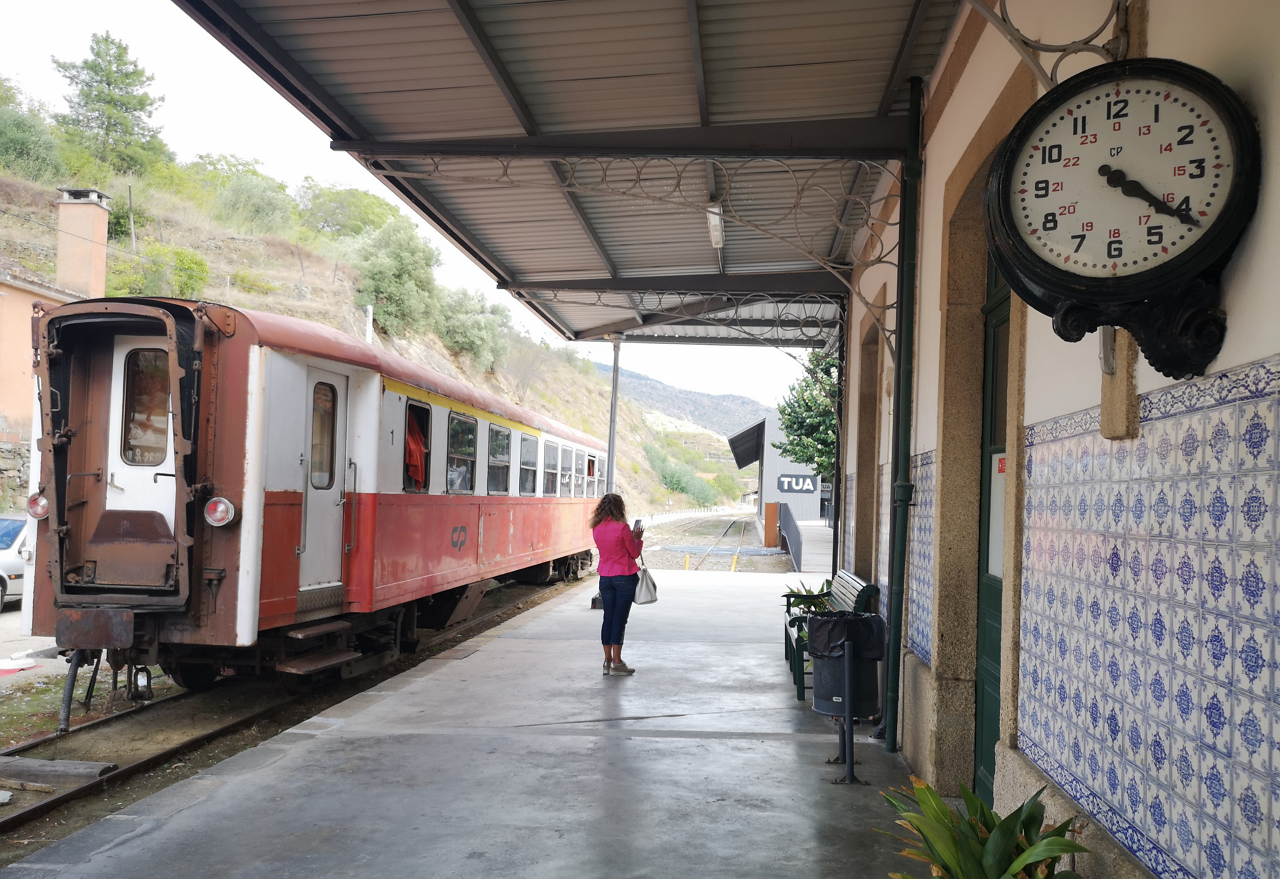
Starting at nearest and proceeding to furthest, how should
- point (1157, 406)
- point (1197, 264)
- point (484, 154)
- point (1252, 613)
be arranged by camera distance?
1. point (1252, 613)
2. point (1197, 264)
3. point (1157, 406)
4. point (484, 154)

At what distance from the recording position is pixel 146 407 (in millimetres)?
7020

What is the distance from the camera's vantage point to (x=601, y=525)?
8891mm

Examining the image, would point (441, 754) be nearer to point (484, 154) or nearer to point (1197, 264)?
point (484, 154)

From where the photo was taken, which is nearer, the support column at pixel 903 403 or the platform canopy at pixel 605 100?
the platform canopy at pixel 605 100

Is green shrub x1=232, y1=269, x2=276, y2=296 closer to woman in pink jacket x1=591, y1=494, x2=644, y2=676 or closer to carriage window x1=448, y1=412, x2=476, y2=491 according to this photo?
carriage window x1=448, y1=412, x2=476, y2=491

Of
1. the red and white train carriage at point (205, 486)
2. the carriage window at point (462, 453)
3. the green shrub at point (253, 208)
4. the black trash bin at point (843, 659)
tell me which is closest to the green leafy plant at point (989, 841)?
the black trash bin at point (843, 659)

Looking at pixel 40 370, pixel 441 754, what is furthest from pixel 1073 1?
pixel 40 370

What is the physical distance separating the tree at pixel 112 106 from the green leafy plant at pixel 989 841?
6256 cm

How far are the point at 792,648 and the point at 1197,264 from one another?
6621 millimetres

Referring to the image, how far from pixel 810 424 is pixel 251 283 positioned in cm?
3387

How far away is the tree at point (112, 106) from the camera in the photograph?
5622 cm

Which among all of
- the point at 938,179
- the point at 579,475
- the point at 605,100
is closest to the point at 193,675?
the point at 605,100

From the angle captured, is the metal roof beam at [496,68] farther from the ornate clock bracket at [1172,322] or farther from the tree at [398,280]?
the tree at [398,280]

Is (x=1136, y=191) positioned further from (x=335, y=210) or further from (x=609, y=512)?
(x=335, y=210)
